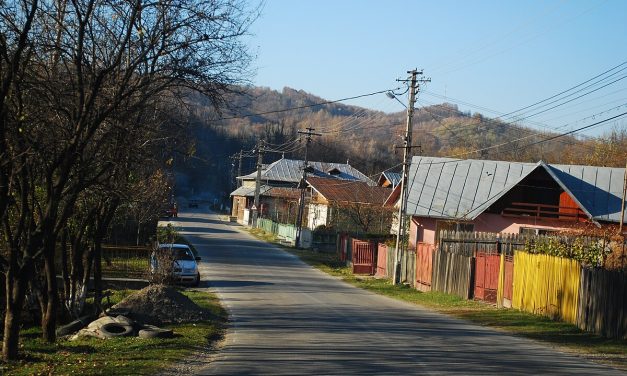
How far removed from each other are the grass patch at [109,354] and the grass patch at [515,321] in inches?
301

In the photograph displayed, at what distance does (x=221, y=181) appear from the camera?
155875 millimetres

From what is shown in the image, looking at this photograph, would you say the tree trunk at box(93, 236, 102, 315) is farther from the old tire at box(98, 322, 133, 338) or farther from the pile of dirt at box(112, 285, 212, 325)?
the old tire at box(98, 322, 133, 338)

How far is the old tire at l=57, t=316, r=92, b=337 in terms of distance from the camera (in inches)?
744

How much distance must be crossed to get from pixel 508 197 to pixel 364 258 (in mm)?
8288

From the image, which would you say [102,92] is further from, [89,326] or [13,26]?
[89,326]

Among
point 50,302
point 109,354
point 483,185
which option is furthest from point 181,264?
point 483,185

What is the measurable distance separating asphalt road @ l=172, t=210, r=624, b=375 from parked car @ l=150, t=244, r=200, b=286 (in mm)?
1038

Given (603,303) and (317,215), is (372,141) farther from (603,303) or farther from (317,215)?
(603,303)

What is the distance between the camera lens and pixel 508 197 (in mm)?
42062

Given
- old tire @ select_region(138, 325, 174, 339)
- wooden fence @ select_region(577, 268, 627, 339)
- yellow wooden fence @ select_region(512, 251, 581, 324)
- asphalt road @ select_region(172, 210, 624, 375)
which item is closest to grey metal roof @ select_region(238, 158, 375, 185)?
asphalt road @ select_region(172, 210, 624, 375)

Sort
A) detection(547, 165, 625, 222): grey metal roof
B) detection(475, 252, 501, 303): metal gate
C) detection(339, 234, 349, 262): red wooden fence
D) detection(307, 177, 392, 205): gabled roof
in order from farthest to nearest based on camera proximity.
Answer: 1. detection(307, 177, 392, 205): gabled roof
2. detection(339, 234, 349, 262): red wooden fence
3. detection(547, 165, 625, 222): grey metal roof
4. detection(475, 252, 501, 303): metal gate

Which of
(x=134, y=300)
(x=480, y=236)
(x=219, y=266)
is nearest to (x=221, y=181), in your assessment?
(x=219, y=266)

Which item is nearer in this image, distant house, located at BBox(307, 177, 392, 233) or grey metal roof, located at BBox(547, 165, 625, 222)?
grey metal roof, located at BBox(547, 165, 625, 222)

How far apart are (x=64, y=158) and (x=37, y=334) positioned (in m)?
7.71
